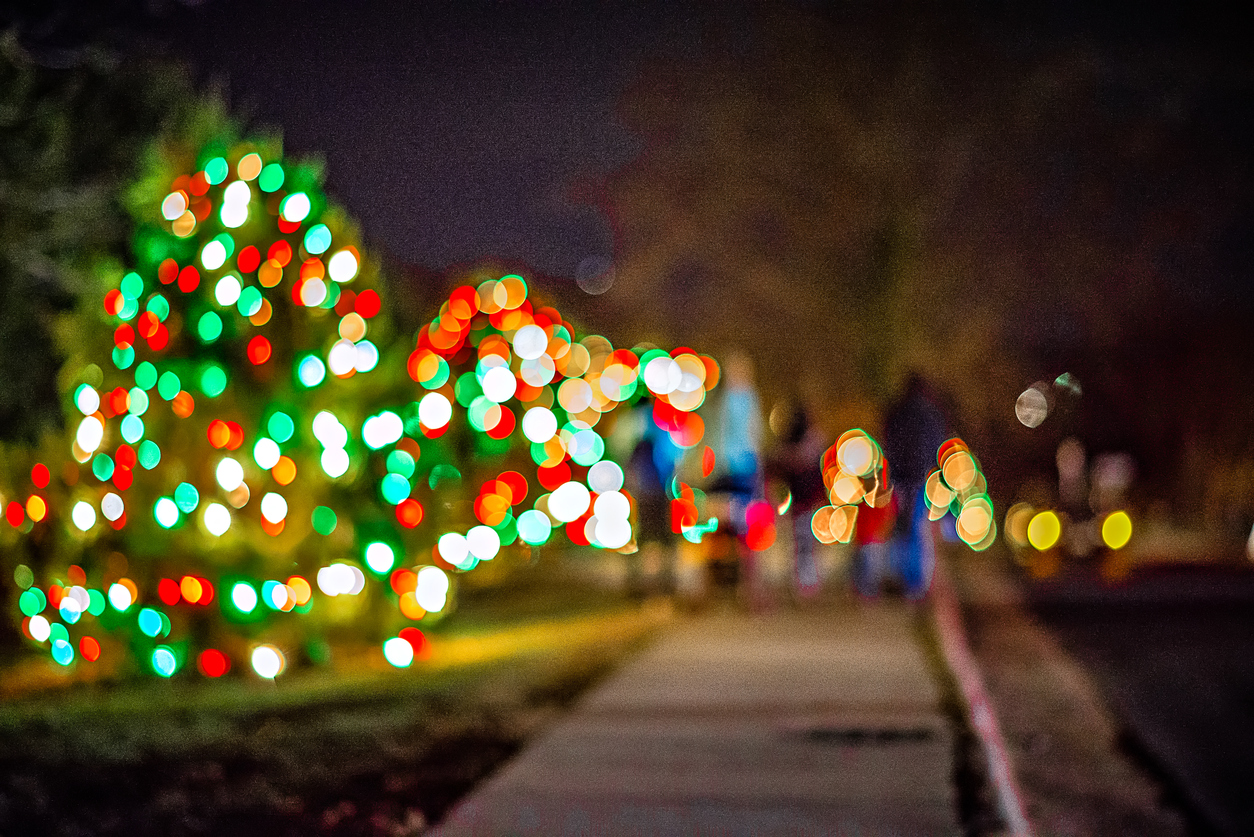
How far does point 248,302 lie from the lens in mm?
8273

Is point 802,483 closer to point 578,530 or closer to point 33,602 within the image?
point 578,530

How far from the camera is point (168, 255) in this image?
8.35 m

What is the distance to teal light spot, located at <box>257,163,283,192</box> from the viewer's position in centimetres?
842

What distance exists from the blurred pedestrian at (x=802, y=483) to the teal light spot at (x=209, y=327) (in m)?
6.17

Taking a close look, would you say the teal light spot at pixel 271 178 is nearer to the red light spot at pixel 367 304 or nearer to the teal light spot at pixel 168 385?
the red light spot at pixel 367 304

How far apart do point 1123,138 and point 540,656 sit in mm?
14986

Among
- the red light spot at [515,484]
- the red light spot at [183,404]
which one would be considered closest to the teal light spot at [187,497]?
the red light spot at [183,404]

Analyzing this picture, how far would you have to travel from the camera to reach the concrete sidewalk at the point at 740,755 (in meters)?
5.14

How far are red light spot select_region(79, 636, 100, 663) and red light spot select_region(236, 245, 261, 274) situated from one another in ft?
7.54


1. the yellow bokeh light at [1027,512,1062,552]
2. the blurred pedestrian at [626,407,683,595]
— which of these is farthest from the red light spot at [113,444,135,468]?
the yellow bokeh light at [1027,512,1062,552]

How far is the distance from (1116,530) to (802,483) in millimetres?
8371

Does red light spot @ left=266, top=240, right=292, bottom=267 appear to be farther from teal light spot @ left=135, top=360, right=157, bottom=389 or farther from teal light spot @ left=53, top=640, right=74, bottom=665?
teal light spot @ left=53, top=640, right=74, bottom=665

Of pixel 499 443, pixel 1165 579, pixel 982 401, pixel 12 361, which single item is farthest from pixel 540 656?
pixel 982 401

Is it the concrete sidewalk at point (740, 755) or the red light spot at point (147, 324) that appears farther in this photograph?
the red light spot at point (147, 324)
